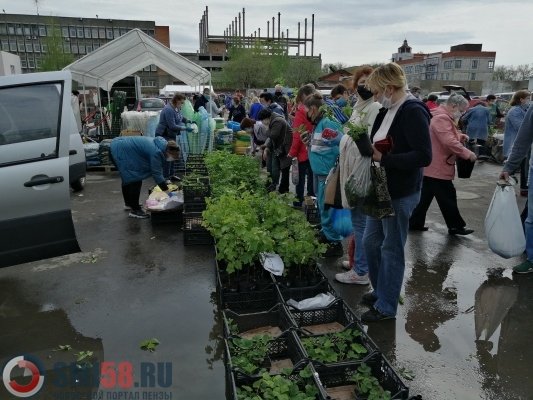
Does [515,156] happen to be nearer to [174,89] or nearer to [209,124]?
[209,124]

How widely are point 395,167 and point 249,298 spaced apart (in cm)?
169

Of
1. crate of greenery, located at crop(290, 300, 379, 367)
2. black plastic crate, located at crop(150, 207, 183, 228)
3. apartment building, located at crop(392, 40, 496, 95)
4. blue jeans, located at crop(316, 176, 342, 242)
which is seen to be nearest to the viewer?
crate of greenery, located at crop(290, 300, 379, 367)

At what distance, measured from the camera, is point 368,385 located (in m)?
2.52

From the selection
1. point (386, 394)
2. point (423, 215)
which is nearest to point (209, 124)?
point (423, 215)

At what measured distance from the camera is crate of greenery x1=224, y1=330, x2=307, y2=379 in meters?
2.61

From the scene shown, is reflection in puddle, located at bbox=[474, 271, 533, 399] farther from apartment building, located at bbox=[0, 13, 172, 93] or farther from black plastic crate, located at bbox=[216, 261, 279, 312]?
apartment building, located at bbox=[0, 13, 172, 93]

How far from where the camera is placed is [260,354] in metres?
2.77

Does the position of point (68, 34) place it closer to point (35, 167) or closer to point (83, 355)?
point (35, 167)

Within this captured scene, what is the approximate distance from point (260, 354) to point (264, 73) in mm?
58339

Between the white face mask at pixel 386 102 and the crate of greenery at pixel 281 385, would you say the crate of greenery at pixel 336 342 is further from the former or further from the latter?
the white face mask at pixel 386 102

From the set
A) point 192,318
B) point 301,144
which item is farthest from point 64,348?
point 301,144

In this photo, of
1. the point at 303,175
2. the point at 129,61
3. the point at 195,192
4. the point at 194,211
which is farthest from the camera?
the point at 129,61

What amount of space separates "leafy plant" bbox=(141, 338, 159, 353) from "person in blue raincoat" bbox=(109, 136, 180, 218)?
326cm

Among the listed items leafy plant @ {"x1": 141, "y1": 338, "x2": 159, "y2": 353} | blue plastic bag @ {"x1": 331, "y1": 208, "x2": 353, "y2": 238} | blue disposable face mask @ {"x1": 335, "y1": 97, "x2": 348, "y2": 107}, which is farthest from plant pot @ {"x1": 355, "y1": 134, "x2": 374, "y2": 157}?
leafy plant @ {"x1": 141, "y1": 338, "x2": 159, "y2": 353}
